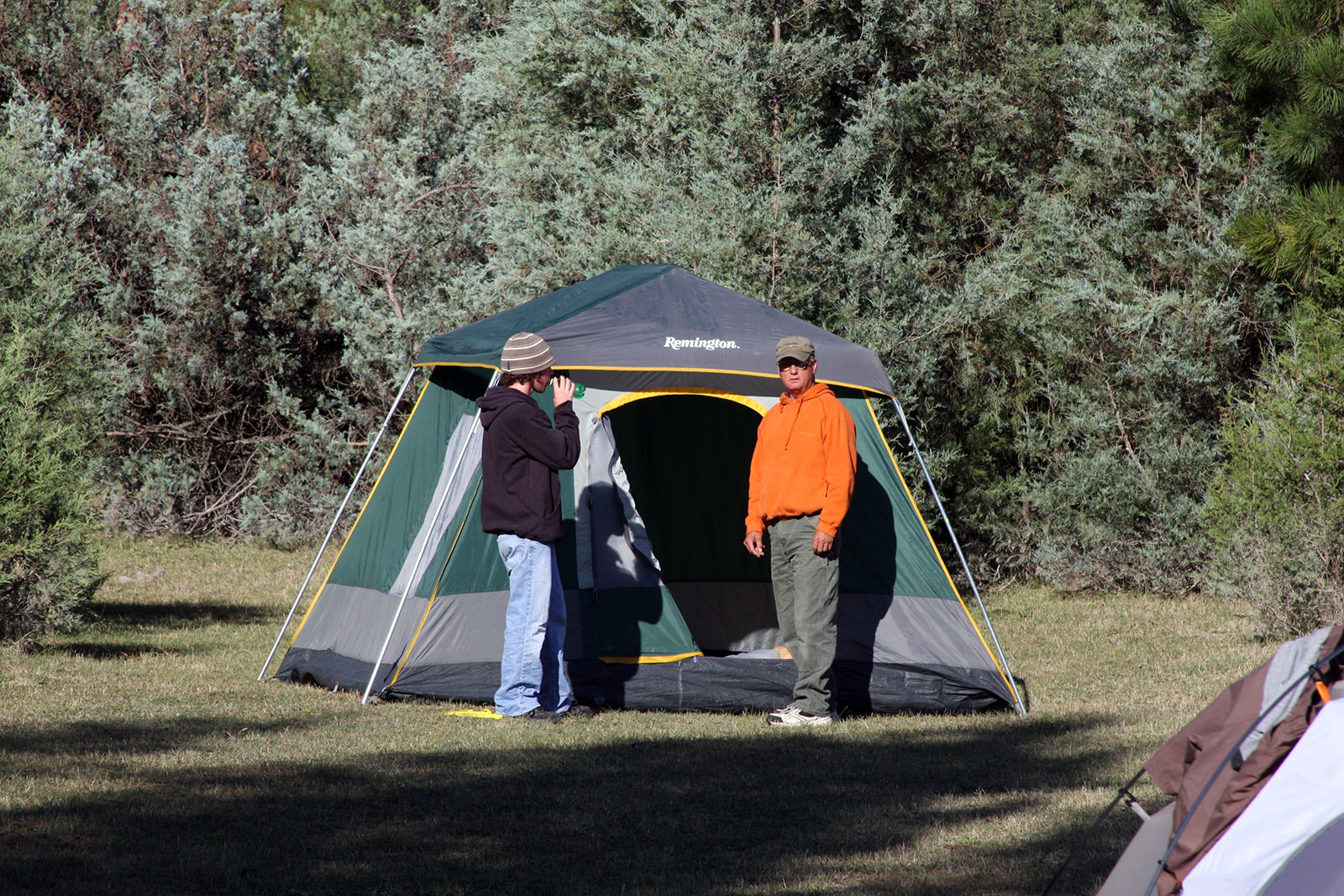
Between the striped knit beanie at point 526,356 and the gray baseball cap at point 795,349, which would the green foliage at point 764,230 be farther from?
the striped knit beanie at point 526,356

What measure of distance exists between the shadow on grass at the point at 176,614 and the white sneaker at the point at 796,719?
15.0 feet

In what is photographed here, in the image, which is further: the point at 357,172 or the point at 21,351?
the point at 357,172

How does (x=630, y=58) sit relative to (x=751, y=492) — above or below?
above

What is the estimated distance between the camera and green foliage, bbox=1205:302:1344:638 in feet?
29.0

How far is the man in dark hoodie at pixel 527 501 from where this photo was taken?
619 cm

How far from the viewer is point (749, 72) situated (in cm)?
1165

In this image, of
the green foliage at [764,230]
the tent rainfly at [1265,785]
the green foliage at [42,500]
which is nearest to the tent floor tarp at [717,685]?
the green foliage at [42,500]

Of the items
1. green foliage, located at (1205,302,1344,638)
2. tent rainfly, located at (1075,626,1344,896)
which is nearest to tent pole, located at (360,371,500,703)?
tent rainfly, located at (1075,626,1344,896)

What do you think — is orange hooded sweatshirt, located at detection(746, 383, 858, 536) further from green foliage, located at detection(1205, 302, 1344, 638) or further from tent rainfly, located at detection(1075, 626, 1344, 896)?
green foliage, located at detection(1205, 302, 1344, 638)

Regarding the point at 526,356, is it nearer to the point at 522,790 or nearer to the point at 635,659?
the point at 635,659

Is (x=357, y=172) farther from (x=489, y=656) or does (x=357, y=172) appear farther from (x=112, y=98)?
(x=489, y=656)

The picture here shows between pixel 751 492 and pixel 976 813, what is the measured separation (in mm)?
2285

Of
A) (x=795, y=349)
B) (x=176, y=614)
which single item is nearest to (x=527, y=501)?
(x=795, y=349)

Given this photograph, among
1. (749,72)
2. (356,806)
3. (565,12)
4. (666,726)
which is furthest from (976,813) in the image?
(565,12)
